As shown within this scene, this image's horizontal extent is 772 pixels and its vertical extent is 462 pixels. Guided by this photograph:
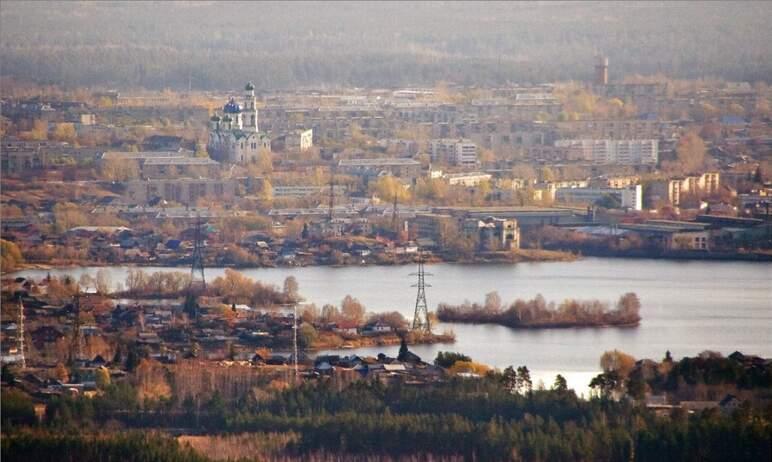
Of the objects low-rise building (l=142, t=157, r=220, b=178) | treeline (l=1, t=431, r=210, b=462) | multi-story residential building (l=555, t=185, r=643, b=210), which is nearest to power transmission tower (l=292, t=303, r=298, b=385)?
treeline (l=1, t=431, r=210, b=462)

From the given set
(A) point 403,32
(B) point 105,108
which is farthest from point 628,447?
(A) point 403,32

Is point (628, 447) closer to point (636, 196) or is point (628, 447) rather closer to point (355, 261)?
point (355, 261)

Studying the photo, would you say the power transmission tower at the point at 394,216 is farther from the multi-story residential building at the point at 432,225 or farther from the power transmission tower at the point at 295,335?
the power transmission tower at the point at 295,335

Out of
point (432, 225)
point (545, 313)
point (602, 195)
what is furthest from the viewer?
point (602, 195)

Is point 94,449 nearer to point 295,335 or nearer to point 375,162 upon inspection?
point 295,335

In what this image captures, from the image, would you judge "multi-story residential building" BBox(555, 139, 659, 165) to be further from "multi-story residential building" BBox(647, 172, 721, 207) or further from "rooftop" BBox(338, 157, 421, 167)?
"multi-story residential building" BBox(647, 172, 721, 207)

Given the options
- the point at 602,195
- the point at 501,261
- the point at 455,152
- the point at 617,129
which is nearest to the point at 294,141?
the point at 455,152
